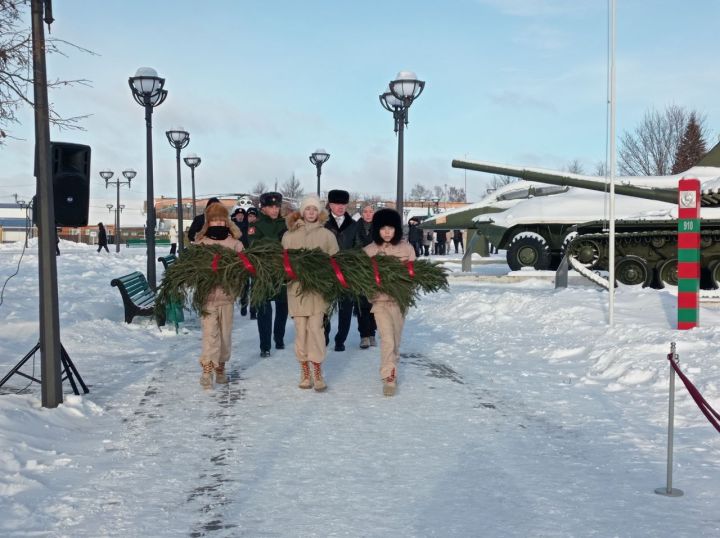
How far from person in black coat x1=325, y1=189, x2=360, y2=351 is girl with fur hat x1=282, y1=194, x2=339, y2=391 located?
6.97ft

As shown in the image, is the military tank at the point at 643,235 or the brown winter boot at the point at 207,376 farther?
the military tank at the point at 643,235

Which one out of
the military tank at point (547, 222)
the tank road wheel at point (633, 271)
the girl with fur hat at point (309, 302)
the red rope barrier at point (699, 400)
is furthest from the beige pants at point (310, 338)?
the military tank at point (547, 222)

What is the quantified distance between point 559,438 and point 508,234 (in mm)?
18119

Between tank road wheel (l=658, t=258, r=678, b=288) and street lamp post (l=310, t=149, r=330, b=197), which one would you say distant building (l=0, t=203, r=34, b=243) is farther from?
tank road wheel (l=658, t=258, r=678, b=288)

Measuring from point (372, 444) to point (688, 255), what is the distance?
689cm

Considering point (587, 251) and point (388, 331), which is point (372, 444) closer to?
point (388, 331)

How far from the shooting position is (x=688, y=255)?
1095cm

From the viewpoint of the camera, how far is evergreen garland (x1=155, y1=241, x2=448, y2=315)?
785cm

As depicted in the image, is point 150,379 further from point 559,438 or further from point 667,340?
point 667,340

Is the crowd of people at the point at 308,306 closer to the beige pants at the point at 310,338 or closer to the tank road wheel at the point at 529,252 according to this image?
the beige pants at the point at 310,338

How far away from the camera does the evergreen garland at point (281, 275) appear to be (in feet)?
25.7

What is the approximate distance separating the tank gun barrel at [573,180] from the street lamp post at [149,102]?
25.3 feet

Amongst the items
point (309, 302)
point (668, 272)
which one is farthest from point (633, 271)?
point (309, 302)

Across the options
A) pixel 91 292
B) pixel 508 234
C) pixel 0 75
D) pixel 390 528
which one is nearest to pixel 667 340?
pixel 390 528
